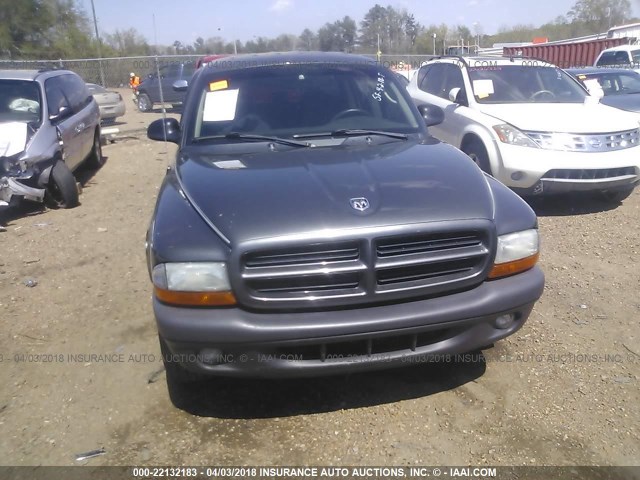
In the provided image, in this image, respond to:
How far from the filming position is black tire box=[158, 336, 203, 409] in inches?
119

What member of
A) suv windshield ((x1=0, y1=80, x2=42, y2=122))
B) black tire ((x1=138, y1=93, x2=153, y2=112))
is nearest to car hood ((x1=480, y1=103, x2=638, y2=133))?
suv windshield ((x1=0, y1=80, x2=42, y2=122))

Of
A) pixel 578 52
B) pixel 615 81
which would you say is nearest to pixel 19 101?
pixel 615 81

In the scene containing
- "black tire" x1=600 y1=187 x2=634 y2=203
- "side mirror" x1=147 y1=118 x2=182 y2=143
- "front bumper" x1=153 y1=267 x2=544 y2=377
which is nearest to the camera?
"front bumper" x1=153 y1=267 x2=544 y2=377

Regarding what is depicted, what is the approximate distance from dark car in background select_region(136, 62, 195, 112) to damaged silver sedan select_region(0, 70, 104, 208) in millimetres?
11741

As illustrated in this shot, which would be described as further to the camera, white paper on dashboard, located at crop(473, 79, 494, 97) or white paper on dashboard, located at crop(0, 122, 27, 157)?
white paper on dashboard, located at crop(473, 79, 494, 97)

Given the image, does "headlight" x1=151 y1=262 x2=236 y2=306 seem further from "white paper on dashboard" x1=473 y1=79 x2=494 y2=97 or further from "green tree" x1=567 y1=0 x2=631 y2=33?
"green tree" x1=567 y1=0 x2=631 y2=33

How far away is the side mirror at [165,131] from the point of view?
4199 mm

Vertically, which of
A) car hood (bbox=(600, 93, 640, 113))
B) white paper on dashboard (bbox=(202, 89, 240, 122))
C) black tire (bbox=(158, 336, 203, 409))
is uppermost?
white paper on dashboard (bbox=(202, 89, 240, 122))

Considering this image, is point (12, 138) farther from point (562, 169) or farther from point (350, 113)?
point (562, 169)

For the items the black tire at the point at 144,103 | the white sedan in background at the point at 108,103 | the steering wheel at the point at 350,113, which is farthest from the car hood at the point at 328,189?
the black tire at the point at 144,103

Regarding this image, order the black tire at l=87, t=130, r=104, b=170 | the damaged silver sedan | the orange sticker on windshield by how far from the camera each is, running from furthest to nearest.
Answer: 1. the black tire at l=87, t=130, r=104, b=170
2. the damaged silver sedan
3. the orange sticker on windshield

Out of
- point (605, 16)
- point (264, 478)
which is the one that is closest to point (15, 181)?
point (264, 478)

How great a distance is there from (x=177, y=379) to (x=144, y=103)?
64.5ft

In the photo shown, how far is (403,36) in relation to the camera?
113 ft
